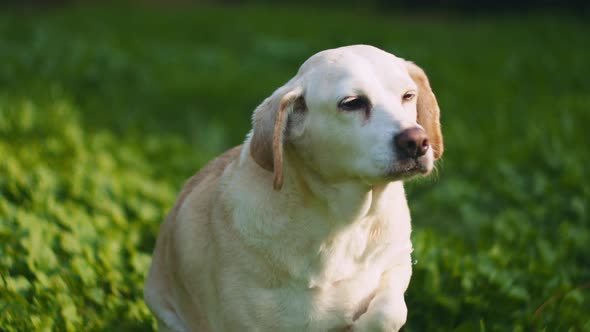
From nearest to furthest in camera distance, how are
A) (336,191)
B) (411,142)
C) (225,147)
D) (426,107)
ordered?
(411,142)
(336,191)
(426,107)
(225,147)

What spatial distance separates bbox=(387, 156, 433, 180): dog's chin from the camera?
3.15m

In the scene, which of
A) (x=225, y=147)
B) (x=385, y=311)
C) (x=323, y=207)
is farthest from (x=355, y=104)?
(x=225, y=147)

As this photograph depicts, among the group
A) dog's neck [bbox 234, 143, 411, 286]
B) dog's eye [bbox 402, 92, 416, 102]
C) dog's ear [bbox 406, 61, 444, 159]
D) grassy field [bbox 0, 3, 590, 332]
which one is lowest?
grassy field [bbox 0, 3, 590, 332]

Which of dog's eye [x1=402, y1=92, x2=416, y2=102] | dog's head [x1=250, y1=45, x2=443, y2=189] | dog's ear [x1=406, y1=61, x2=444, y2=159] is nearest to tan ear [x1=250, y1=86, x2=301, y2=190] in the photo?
dog's head [x1=250, y1=45, x2=443, y2=189]

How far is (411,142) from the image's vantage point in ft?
10.2

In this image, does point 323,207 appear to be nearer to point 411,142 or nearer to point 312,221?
point 312,221

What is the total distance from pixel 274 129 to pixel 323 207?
420mm

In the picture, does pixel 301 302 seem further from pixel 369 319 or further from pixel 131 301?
pixel 131 301

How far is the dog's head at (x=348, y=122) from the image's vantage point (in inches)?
124

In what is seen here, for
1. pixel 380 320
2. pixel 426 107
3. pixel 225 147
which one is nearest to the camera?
pixel 380 320

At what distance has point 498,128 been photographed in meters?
7.75

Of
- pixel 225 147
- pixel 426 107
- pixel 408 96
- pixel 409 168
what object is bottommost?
pixel 225 147

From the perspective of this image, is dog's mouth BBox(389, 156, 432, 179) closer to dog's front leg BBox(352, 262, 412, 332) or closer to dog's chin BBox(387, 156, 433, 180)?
dog's chin BBox(387, 156, 433, 180)

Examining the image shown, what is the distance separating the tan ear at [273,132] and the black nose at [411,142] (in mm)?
488
